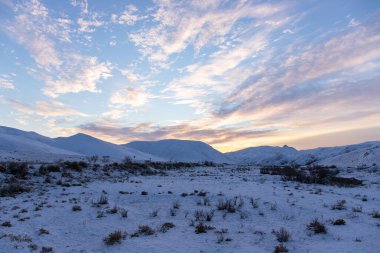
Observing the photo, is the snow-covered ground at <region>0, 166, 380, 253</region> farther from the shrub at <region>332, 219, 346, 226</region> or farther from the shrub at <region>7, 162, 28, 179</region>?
the shrub at <region>7, 162, 28, 179</region>

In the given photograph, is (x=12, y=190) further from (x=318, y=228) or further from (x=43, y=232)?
(x=318, y=228)

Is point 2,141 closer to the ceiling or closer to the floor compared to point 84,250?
closer to the ceiling

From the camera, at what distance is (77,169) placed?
98.2 feet

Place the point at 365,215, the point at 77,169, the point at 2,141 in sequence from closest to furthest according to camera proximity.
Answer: the point at 365,215 → the point at 77,169 → the point at 2,141

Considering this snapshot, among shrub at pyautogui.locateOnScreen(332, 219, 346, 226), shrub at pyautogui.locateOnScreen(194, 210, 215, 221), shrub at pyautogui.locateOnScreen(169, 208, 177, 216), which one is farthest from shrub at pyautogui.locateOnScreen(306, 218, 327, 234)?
shrub at pyautogui.locateOnScreen(169, 208, 177, 216)

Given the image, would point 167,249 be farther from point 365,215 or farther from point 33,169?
point 33,169

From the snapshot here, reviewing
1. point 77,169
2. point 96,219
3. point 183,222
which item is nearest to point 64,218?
point 96,219

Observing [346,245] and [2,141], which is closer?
[346,245]

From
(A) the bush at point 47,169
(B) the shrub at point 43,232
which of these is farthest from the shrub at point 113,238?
(A) the bush at point 47,169

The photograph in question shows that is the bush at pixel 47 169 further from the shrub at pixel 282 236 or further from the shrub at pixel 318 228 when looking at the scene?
the shrub at pixel 318 228

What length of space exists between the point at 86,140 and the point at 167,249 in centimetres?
18879

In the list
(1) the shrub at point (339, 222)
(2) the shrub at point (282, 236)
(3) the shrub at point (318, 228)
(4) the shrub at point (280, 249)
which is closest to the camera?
(4) the shrub at point (280, 249)

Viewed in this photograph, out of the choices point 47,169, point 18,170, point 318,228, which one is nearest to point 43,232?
point 318,228

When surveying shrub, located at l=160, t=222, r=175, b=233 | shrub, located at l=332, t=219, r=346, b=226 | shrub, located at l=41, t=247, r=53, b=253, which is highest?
shrub, located at l=332, t=219, r=346, b=226
